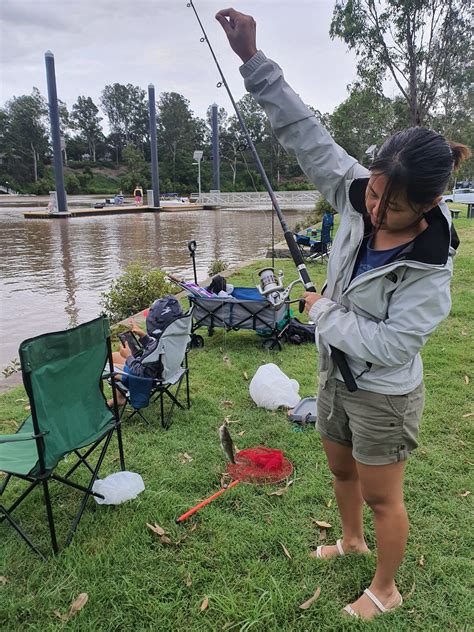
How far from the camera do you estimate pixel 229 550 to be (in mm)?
2258

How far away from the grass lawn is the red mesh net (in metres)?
0.08

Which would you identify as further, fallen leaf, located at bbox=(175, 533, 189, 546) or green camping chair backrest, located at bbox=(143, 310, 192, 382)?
green camping chair backrest, located at bbox=(143, 310, 192, 382)

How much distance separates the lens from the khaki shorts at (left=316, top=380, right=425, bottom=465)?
158 cm

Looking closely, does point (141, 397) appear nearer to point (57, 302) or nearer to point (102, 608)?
point (102, 608)

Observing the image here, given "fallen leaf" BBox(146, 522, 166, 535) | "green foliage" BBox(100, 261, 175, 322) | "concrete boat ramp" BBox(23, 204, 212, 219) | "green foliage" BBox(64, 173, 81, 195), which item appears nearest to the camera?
"fallen leaf" BBox(146, 522, 166, 535)

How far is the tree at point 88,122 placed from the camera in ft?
281

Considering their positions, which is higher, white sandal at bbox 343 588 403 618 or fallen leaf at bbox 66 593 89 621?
white sandal at bbox 343 588 403 618

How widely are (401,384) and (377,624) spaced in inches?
39.9

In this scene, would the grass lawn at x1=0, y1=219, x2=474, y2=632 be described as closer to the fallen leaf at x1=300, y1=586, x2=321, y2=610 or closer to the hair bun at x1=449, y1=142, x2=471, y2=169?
the fallen leaf at x1=300, y1=586, x2=321, y2=610

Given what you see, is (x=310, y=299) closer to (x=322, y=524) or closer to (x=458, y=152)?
(x=458, y=152)

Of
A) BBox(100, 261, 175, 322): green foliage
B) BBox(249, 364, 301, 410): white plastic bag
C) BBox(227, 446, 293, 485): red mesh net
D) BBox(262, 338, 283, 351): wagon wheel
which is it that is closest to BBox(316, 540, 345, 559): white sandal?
BBox(227, 446, 293, 485): red mesh net

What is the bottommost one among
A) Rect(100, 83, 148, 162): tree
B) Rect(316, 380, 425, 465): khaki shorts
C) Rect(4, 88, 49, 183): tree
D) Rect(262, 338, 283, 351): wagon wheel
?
Rect(262, 338, 283, 351): wagon wheel

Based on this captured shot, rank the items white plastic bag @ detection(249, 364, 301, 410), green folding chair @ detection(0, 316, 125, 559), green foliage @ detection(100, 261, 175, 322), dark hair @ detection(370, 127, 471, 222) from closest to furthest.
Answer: dark hair @ detection(370, 127, 471, 222), green folding chair @ detection(0, 316, 125, 559), white plastic bag @ detection(249, 364, 301, 410), green foliage @ detection(100, 261, 175, 322)

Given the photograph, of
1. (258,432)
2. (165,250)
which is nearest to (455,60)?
(165,250)
